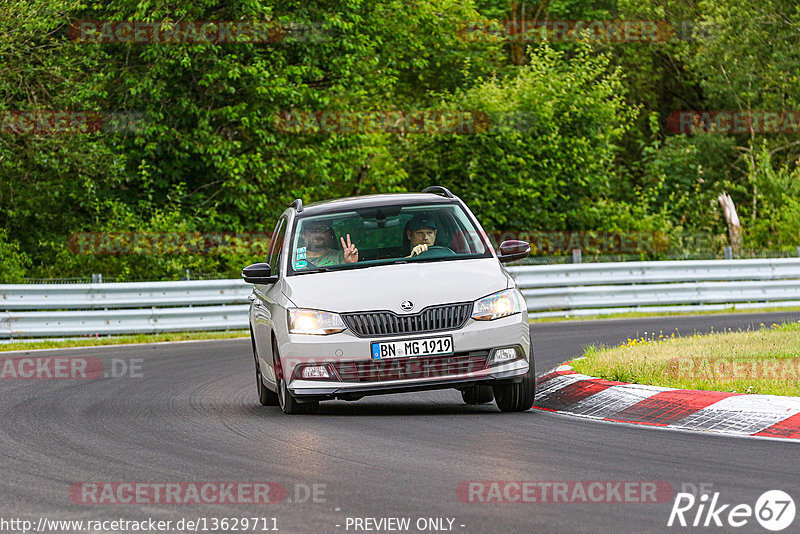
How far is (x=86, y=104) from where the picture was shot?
28938mm

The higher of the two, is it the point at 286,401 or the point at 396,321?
the point at 396,321

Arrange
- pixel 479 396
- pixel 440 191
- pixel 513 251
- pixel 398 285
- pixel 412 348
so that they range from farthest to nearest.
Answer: pixel 440 191
pixel 479 396
pixel 513 251
pixel 398 285
pixel 412 348

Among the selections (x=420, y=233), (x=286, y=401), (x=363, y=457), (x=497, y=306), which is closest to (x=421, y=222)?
(x=420, y=233)

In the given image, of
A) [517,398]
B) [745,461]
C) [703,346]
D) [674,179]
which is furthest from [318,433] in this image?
[674,179]

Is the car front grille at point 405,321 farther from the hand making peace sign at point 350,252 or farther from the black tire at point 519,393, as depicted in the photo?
the hand making peace sign at point 350,252

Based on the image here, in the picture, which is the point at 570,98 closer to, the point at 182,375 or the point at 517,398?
the point at 182,375

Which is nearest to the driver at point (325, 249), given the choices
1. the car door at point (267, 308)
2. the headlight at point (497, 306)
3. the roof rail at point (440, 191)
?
the car door at point (267, 308)

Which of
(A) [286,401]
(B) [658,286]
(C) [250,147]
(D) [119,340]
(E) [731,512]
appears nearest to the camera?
(E) [731,512]

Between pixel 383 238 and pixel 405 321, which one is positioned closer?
pixel 405 321

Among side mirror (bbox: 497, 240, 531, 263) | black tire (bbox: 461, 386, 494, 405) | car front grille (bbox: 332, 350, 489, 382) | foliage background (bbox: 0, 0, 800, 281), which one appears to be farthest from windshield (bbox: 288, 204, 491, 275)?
foliage background (bbox: 0, 0, 800, 281)

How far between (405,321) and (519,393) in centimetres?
114

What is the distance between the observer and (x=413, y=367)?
31.8 feet

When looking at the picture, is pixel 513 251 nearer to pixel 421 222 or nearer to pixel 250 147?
pixel 421 222

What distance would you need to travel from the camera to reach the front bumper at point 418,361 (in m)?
9.69
